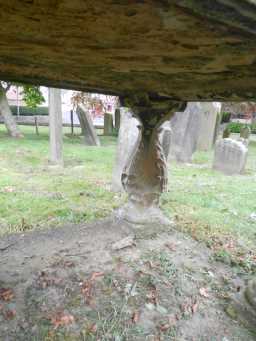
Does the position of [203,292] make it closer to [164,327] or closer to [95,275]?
[164,327]

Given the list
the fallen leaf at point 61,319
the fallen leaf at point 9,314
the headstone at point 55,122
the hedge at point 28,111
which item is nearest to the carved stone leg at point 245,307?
the fallen leaf at point 61,319

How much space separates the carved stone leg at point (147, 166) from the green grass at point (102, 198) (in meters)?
0.55

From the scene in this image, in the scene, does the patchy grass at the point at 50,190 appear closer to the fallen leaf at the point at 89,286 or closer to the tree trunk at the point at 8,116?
the fallen leaf at the point at 89,286

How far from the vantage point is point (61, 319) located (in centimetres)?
199

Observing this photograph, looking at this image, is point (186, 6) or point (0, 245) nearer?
point (186, 6)

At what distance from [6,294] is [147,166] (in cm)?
186

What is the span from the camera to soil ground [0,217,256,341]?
197 centimetres

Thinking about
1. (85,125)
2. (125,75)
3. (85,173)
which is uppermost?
(125,75)

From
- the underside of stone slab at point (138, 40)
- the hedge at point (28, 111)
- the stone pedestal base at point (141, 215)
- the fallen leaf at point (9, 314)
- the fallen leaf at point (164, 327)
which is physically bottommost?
the fallen leaf at point (164, 327)

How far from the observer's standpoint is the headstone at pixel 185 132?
7.72m

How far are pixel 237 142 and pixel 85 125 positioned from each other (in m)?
5.34

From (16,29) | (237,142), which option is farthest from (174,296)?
(237,142)

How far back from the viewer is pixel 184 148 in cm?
788

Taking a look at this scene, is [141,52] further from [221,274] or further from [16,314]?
[221,274]
